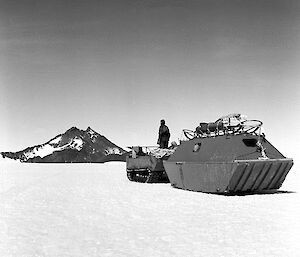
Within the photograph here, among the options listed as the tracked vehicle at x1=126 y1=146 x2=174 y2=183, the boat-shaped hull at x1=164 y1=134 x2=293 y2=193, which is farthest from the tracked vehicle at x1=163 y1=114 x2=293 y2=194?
the tracked vehicle at x1=126 y1=146 x2=174 y2=183

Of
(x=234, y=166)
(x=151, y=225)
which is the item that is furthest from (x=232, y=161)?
(x=151, y=225)

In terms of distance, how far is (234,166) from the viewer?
15617 mm

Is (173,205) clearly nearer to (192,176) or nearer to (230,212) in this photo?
(230,212)

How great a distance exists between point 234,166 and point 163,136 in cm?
964

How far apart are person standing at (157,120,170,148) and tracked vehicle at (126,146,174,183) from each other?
2.44 ft

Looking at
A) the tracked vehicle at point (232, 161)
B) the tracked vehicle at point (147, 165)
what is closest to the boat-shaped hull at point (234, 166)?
the tracked vehicle at point (232, 161)

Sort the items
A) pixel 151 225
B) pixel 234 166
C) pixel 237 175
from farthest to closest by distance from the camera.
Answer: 1. pixel 237 175
2. pixel 234 166
3. pixel 151 225

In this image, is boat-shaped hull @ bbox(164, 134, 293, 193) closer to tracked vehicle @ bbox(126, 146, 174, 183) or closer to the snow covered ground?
the snow covered ground

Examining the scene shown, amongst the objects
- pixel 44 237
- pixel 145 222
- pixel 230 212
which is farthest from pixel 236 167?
pixel 44 237

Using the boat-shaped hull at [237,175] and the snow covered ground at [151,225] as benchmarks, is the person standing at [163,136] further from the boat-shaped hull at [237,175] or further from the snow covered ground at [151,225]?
the snow covered ground at [151,225]

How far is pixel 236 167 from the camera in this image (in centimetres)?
→ 1559

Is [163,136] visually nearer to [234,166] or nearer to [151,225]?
[234,166]

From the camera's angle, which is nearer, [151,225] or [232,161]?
[151,225]

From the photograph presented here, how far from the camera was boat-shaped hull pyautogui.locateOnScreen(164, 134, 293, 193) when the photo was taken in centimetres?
1598
